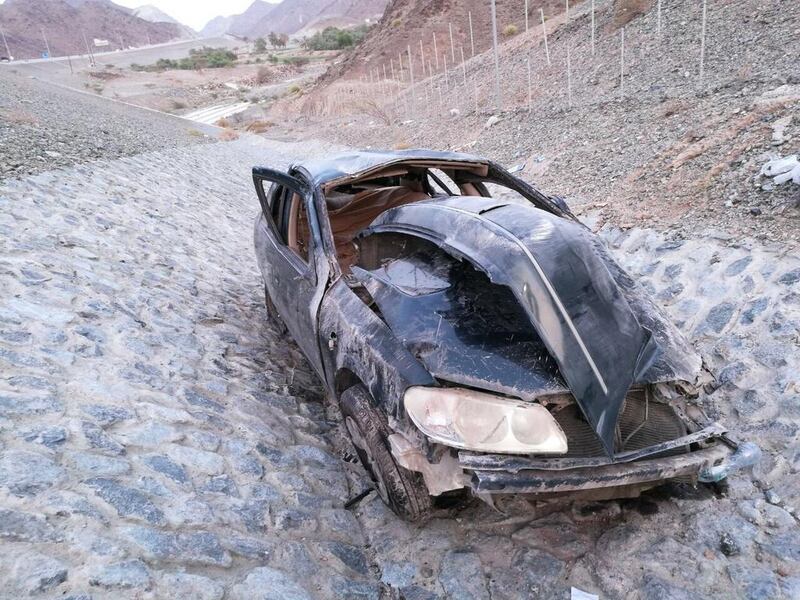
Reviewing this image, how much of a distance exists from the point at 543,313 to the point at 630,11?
18.8 meters

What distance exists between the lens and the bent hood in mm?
2486

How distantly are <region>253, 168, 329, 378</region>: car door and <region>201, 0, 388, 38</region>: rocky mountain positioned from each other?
107 metres

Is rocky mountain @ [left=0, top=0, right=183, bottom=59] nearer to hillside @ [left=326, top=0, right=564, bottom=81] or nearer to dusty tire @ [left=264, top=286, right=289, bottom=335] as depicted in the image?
hillside @ [left=326, top=0, right=564, bottom=81]

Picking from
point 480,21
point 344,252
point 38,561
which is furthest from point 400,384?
point 480,21

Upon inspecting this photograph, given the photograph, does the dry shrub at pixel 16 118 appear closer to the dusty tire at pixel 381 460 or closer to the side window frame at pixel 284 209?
the side window frame at pixel 284 209

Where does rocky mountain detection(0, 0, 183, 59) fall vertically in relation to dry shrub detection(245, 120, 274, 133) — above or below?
above

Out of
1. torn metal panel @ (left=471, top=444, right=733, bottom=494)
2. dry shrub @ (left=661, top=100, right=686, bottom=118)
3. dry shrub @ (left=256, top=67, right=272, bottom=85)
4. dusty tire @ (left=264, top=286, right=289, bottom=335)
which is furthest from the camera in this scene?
dry shrub @ (left=256, top=67, right=272, bottom=85)

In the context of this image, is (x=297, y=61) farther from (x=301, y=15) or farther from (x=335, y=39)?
(x=301, y=15)

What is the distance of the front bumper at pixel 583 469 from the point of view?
2.25 m

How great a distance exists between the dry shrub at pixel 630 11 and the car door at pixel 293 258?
17035mm

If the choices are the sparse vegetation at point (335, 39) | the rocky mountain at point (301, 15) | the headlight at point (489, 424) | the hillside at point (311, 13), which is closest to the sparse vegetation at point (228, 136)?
the headlight at point (489, 424)

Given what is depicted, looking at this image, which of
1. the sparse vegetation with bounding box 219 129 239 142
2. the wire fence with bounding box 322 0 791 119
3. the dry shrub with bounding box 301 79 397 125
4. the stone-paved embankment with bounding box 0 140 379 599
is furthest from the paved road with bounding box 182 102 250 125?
the stone-paved embankment with bounding box 0 140 379 599

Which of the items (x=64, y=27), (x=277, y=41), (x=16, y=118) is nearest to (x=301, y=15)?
(x=64, y=27)

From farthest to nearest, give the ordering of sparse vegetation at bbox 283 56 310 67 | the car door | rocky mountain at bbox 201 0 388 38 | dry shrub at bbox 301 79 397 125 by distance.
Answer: rocky mountain at bbox 201 0 388 38 < sparse vegetation at bbox 283 56 310 67 < dry shrub at bbox 301 79 397 125 < the car door
